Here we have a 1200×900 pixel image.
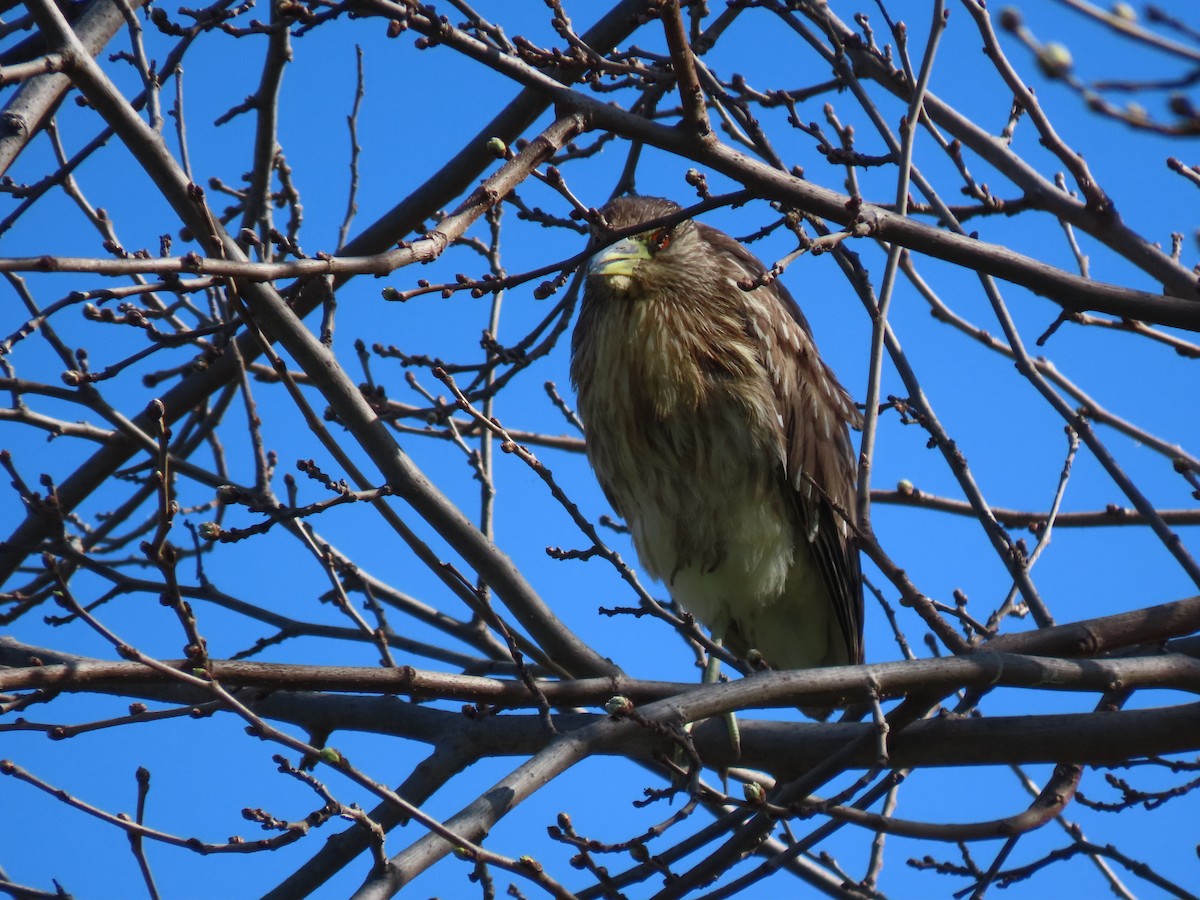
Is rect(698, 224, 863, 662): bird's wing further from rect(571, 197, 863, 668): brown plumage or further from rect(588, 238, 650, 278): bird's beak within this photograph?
rect(588, 238, 650, 278): bird's beak

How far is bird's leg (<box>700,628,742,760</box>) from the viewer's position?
3219 millimetres

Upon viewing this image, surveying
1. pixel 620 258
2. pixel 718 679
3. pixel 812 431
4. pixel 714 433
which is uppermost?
pixel 620 258

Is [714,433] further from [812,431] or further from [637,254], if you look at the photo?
[637,254]

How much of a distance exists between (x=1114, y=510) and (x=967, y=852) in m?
1.21

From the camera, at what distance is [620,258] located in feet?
14.6

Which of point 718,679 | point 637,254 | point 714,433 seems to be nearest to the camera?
point 718,679

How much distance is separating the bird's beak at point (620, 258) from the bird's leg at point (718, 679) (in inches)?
52.5

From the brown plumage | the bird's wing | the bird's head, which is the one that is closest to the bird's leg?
the brown plumage

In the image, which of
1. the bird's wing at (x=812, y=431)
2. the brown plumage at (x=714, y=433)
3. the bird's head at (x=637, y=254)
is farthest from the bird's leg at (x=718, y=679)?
the bird's head at (x=637, y=254)

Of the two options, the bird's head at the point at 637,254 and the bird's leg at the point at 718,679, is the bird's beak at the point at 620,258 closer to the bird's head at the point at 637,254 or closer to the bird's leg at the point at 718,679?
the bird's head at the point at 637,254

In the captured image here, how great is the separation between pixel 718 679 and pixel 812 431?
1007 millimetres

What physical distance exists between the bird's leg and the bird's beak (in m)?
1.33

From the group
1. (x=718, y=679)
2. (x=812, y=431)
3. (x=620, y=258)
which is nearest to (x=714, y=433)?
(x=812, y=431)

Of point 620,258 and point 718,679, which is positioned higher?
point 620,258
